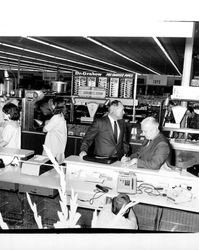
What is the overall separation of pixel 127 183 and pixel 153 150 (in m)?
0.56

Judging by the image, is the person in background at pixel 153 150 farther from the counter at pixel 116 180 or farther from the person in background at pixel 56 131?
the person in background at pixel 56 131

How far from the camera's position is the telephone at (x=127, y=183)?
314 centimetres

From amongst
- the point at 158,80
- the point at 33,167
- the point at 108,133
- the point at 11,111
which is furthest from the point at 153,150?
the point at 158,80

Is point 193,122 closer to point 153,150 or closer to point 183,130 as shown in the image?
point 183,130

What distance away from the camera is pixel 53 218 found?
346 cm

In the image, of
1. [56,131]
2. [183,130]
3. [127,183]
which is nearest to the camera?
[127,183]

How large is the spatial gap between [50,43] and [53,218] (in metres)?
5.01

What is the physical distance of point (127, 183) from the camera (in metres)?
3.20

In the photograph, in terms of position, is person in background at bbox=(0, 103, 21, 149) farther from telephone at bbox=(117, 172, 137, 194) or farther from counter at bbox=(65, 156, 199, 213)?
telephone at bbox=(117, 172, 137, 194)

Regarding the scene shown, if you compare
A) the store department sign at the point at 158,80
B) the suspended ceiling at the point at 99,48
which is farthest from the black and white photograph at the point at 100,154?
the store department sign at the point at 158,80

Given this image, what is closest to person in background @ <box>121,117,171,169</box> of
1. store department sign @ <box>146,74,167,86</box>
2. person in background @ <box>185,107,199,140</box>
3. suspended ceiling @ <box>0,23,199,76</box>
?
suspended ceiling @ <box>0,23,199,76</box>

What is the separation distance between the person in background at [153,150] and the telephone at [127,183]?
0.25 metres
